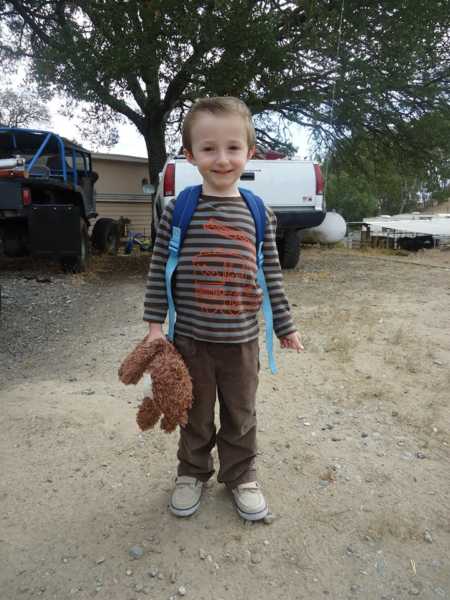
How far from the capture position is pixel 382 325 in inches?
187

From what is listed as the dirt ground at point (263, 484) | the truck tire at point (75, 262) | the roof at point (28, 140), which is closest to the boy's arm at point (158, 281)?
the dirt ground at point (263, 484)

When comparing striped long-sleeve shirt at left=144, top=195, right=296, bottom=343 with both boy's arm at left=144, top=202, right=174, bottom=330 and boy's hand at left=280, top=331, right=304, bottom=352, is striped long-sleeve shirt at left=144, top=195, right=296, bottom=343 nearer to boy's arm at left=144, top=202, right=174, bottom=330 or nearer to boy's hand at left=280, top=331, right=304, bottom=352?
boy's arm at left=144, top=202, right=174, bottom=330

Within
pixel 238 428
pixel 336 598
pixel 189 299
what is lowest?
pixel 336 598

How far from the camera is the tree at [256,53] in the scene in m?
7.19

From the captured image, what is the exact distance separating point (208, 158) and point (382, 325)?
11.6ft

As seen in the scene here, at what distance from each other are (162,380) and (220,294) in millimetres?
374

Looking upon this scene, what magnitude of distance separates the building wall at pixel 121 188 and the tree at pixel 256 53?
5.68 m

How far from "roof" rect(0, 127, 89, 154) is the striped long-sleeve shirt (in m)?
6.57

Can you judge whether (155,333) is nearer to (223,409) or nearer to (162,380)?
(162,380)

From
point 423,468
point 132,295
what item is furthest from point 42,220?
point 423,468

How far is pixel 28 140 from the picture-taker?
304 inches

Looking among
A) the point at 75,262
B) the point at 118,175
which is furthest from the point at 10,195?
the point at 118,175

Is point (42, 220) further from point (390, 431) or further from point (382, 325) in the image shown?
point (390, 431)

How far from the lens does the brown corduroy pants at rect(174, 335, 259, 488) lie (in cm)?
183
